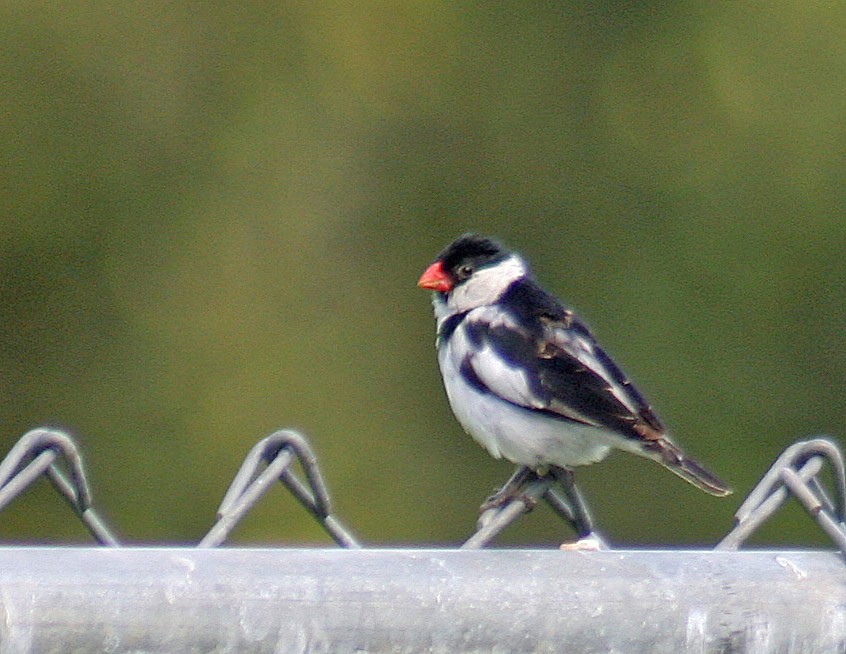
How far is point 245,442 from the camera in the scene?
973 centimetres

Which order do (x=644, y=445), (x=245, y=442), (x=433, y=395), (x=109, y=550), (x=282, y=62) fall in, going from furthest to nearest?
1. (x=282, y=62)
2. (x=433, y=395)
3. (x=245, y=442)
4. (x=644, y=445)
5. (x=109, y=550)

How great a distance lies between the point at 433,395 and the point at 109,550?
8.77 metres

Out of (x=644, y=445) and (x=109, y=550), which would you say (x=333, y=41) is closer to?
(x=644, y=445)

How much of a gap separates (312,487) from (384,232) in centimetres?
868

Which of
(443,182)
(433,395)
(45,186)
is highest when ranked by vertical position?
(45,186)

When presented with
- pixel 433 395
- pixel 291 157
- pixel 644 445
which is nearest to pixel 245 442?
pixel 433 395

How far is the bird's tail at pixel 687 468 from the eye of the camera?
A: 3.28m

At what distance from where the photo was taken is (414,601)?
1632mm

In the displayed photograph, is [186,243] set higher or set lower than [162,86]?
lower

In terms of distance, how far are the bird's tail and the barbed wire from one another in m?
1.18

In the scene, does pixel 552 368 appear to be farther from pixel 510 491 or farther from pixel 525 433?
pixel 510 491

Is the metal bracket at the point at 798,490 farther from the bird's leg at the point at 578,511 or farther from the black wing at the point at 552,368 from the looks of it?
the black wing at the point at 552,368

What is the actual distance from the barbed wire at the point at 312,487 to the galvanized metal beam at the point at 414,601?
0.14m

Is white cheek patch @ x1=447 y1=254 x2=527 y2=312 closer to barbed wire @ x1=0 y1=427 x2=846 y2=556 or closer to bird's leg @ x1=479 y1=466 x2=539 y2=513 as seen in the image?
bird's leg @ x1=479 y1=466 x2=539 y2=513
